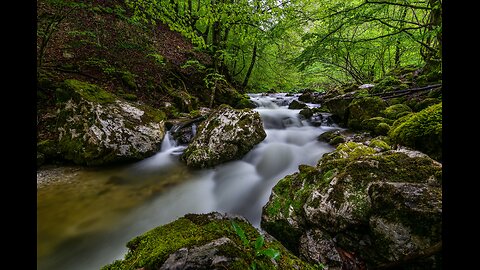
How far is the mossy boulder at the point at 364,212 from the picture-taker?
1.86m

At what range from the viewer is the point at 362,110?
6402mm

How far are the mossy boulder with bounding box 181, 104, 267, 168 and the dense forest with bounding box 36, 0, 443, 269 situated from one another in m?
0.03

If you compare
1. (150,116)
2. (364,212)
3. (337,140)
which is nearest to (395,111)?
(337,140)

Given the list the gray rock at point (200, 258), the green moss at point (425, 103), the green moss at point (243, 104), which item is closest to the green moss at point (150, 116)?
the green moss at point (243, 104)

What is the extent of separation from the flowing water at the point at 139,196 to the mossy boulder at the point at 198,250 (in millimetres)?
1933

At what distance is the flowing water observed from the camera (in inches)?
123

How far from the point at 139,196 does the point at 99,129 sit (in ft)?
7.60

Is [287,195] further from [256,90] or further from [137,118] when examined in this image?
[256,90]

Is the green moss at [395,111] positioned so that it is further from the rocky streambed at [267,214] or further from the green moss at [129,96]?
the green moss at [129,96]

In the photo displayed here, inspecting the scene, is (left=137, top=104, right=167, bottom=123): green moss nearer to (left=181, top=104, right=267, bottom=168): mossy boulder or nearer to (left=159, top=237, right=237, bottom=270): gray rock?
(left=181, top=104, right=267, bottom=168): mossy boulder

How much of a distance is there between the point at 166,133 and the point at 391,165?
5.92 m
